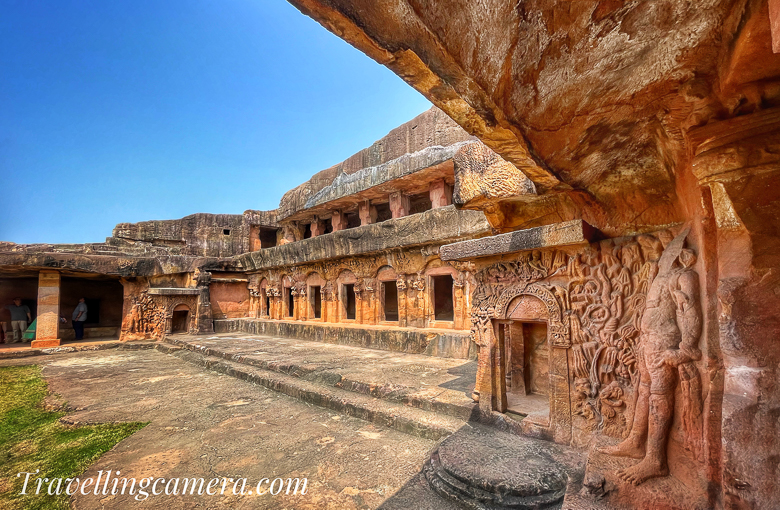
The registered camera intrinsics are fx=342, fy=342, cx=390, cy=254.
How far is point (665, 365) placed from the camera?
2.29 m

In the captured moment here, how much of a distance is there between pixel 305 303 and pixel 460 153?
35.7ft

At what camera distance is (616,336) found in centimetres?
301

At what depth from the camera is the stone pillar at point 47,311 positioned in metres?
10.8

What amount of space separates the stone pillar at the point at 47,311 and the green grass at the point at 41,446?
644cm

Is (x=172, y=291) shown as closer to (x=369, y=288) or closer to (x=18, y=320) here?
(x=18, y=320)

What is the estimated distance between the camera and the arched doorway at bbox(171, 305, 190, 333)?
1375cm

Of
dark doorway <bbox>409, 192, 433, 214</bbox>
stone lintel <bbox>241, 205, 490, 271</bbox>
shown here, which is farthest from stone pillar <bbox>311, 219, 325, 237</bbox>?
dark doorway <bbox>409, 192, 433, 214</bbox>

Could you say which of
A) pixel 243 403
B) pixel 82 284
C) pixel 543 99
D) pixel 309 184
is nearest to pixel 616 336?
pixel 543 99

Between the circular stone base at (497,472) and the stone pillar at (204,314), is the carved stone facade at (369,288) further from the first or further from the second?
the circular stone base at (497,472)

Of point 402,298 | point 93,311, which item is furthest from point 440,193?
point 93,311

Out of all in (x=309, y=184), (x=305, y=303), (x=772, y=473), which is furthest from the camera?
(x=309, y=184)

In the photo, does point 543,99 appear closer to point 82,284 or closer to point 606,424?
point 606,424

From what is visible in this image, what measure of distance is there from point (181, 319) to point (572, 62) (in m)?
16.1

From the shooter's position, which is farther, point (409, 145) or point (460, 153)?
point (409, 145)
